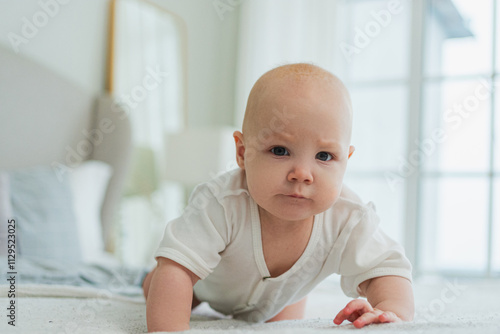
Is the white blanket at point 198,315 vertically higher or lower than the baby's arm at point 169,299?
lower

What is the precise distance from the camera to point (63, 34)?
8.83 ft

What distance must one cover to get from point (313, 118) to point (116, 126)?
A: 6.52ft

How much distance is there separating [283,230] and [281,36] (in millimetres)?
3280

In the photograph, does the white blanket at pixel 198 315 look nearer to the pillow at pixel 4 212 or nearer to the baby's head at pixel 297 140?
the baby's head at pixel 297 140

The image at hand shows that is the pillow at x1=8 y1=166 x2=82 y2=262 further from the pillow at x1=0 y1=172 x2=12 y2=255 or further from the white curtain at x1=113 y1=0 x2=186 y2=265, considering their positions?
the white curtain at x1=113 y1=0 x2=186 y2=265

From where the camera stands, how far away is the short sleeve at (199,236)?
915 millimetres

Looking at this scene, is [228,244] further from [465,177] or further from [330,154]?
[465,177]

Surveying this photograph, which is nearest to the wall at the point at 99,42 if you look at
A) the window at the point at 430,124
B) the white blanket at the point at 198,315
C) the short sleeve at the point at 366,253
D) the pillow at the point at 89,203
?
the pillow at the point at 89,203

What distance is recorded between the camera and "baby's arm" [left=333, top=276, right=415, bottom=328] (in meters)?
0.81

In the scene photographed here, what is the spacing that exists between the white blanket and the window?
6.14 ft

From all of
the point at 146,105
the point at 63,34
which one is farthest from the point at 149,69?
the point at 63,34

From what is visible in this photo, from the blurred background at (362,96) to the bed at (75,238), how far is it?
1.24ft

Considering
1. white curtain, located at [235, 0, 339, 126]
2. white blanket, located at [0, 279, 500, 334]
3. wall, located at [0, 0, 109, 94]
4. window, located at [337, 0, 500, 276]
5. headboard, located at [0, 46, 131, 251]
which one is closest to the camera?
white blanket, located at [0, 279, 500, 334]

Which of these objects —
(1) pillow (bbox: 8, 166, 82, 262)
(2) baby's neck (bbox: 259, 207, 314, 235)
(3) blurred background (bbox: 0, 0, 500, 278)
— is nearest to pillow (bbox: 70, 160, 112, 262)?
(1) pillow (bbox: 8, 166, 82, 262)
